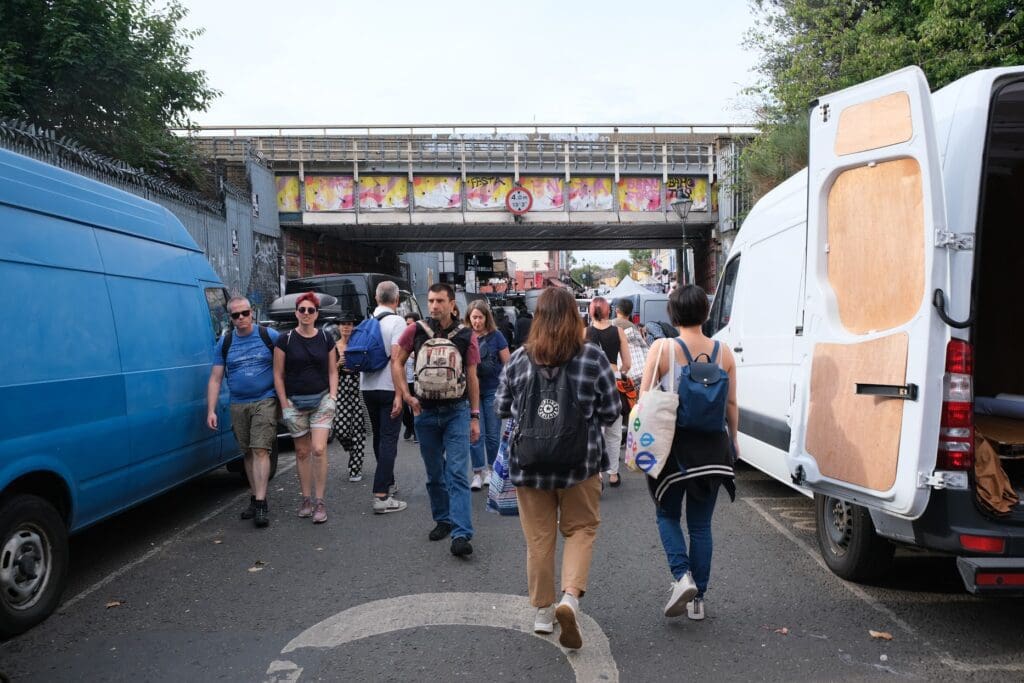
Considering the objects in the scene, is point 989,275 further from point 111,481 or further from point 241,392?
point 111,481

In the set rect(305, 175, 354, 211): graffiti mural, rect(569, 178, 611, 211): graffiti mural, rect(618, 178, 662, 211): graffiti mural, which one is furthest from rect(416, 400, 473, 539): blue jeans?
rect(618, 178, 662, 211): graffiti mural

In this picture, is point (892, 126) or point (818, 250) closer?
point (892, 126)

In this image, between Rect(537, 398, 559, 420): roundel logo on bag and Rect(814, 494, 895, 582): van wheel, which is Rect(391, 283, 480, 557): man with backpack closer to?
Rect(537, 398, 559, 420): roundel logo on bag

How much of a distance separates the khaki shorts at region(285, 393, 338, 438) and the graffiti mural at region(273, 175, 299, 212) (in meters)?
21.2

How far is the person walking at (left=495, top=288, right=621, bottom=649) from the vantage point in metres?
3.46

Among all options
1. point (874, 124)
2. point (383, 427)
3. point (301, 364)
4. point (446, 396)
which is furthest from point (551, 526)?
point (301, 364)

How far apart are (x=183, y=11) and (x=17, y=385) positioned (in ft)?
49.4

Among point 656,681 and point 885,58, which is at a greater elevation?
point 885,58

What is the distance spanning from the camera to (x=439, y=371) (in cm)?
498

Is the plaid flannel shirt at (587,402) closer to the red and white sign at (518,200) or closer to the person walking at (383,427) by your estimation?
the person walking at (383,427)

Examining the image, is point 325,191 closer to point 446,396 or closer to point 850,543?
point 446,396

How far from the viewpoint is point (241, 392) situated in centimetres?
587

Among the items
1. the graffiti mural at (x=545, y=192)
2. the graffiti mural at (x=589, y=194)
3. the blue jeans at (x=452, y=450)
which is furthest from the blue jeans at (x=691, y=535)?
the graffiti mural at (x=589, y=194)

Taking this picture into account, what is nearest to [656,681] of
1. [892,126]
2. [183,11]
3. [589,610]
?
[589,610]
